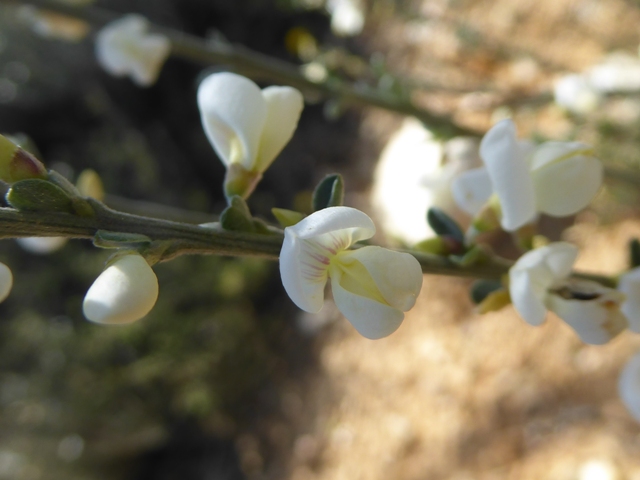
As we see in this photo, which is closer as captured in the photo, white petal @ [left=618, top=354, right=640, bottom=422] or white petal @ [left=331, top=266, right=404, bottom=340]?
Answer: white petal @ [left=331, top=266, right=404, bottom=340]

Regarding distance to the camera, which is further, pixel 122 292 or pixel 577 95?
pixel 577 95

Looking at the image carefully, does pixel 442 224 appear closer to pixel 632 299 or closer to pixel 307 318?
pixel 632 299

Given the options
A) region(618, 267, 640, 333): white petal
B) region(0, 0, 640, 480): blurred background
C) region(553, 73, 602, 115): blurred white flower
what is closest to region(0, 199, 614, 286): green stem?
region(618, 267, 640, 333): white petal

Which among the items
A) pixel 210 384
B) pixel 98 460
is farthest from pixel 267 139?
pixel 98 460

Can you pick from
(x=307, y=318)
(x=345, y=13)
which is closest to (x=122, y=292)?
(x=345, y=13)

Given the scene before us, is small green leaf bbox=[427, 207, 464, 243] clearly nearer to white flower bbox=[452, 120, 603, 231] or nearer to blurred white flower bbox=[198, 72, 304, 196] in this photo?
white flower bbox=[452, 120, 603, 231]

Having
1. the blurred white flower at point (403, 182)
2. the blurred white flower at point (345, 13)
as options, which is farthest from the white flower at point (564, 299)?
the blurred white flower at point (345, 13)

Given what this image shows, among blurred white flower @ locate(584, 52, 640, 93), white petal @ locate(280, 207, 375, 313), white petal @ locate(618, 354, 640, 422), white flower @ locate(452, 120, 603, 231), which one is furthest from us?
blurred white flower @ locate(584, 52, 640, 93)
